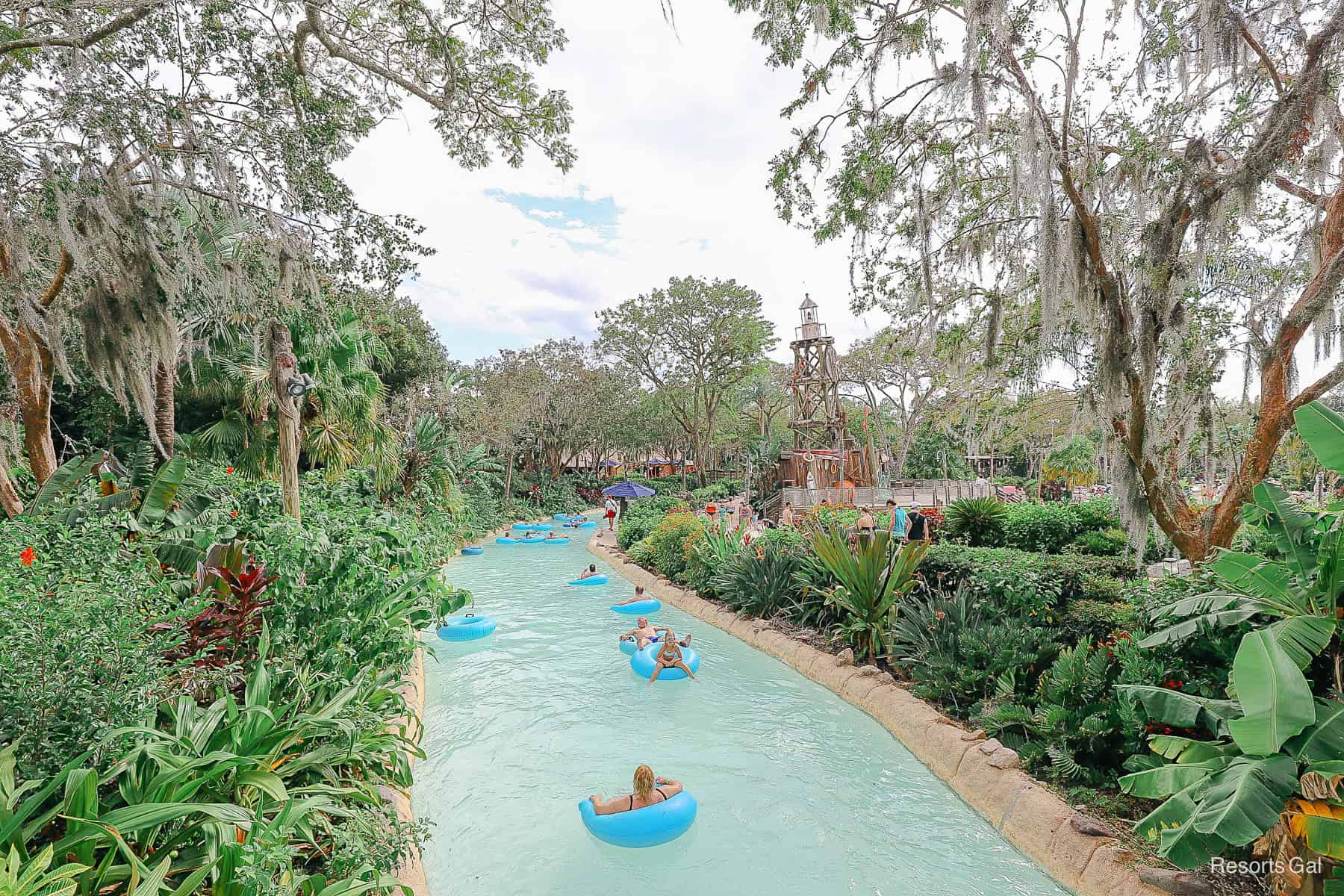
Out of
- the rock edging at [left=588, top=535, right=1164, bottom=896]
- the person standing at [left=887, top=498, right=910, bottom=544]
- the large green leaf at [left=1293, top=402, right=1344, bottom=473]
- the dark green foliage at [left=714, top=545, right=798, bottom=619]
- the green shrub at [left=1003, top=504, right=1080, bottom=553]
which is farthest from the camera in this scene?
the person standing at [left=887, top=498, right=910, bottom=544]

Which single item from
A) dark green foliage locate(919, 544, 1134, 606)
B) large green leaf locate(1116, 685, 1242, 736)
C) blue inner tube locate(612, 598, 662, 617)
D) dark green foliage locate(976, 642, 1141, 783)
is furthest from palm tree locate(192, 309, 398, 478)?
large green leaf locate(1116, 685, 1242, 736)

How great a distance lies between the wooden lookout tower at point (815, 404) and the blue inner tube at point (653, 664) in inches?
615

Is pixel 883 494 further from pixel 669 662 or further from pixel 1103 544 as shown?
pixel 669 662

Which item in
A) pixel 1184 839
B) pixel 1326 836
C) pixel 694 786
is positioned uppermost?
pixel 1326 836

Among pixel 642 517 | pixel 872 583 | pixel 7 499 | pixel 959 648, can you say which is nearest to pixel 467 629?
pixel 7 499

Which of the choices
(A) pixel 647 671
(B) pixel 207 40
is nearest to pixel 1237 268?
(A) pixel 647 671

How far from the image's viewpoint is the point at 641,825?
459cm

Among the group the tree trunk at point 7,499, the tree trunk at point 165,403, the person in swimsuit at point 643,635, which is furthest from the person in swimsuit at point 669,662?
the tree trunk at point 7,499

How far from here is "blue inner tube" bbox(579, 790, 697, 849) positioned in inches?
180

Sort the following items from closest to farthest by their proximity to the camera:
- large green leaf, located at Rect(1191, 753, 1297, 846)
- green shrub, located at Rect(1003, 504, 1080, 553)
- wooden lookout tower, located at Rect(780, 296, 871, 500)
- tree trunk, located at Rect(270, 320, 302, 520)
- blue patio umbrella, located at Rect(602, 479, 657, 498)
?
large green leaf, located at Rect(1191, 753, 1297, 846) → tree trunk, located at Rect(270, 320, 302, 520) → green shrub, located at Rect(1003, 504, 1080, 553) → wooden lookout tower, located at Rect(780, 296, 871, 500) → blue patio umbrella, located at Rect(602, 479, 657, 498)

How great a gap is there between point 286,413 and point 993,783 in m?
6.74

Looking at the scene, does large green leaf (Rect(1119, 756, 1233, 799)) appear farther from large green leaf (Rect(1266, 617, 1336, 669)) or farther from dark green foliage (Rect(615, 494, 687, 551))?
dark green foliage (Rect(615, 494, 687, 551))

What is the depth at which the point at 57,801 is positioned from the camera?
2564 millimetres

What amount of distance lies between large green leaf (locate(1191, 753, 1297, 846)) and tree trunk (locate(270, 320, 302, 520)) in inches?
247
